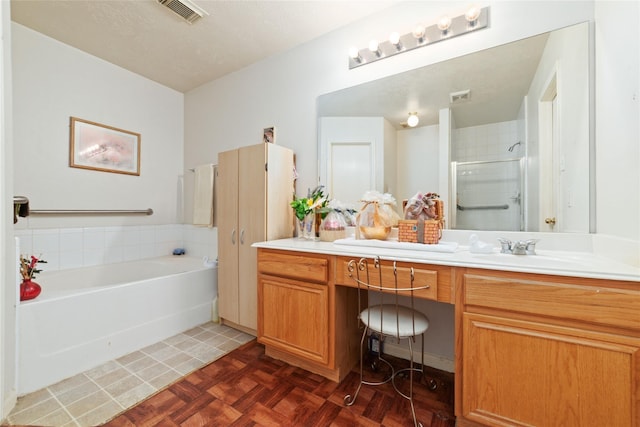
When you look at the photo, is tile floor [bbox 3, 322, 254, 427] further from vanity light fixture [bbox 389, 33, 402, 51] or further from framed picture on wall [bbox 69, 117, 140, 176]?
vanity light fixture [bbox 389, 33, 402, 51]

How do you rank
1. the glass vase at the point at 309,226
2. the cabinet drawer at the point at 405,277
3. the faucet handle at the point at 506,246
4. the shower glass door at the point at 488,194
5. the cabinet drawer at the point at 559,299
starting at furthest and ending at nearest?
the glass vase at the point at 309,226 < the shower glass door at the point at 488,194 < the faucet handle at the point at 506,246 < the cabinet drawer at the point at 405,277 < the cabinet drawer at the point at 559,299

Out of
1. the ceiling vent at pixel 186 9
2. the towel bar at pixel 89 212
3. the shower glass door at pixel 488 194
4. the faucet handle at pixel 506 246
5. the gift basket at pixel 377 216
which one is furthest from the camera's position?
the towel bar at pixel 89 212

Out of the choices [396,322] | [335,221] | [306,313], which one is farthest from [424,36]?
[306,313]

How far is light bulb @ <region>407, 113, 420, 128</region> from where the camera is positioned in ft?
5.99

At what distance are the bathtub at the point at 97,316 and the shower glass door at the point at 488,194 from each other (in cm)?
220

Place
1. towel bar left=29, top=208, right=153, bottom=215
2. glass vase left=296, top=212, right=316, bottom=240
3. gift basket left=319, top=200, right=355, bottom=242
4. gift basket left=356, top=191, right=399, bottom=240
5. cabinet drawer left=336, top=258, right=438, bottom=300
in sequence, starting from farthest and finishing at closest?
1. towel bar left=29, top=208, right=153, bottom=215
2. glass vase left=296, top=212, right=316, bottom=240
3. gift basket left=319, top=200, right=355, bottom=242
4. gift basket left=356, top=191, right=399, bottom=240
5. cabinet drawer left=336, top=258, right=438, bottom=300

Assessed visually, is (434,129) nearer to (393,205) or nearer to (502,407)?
(393,205)

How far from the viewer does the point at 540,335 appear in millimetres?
1061

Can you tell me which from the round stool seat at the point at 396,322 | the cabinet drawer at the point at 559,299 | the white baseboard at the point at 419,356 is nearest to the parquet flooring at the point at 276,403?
the white baseboard at the point at 419,356

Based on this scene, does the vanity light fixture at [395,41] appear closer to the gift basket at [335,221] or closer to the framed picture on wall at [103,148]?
the gift basket at [335,221]

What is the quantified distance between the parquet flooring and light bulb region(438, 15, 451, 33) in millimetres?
2185

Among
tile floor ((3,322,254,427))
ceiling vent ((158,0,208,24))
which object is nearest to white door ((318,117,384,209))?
ceiling vent ((158,0,208,24))

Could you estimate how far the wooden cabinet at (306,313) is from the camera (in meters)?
1.59

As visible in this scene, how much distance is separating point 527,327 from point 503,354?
0.50 feet
